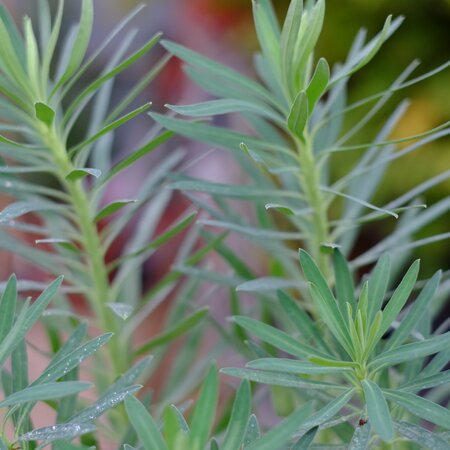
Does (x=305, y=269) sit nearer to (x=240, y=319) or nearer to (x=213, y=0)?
(x=240, y=319)

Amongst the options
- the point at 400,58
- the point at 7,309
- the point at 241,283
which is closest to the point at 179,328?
the point at 241,283

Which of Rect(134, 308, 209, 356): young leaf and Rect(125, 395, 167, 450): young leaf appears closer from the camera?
Rect(125, 395, 167, 450): young leaf

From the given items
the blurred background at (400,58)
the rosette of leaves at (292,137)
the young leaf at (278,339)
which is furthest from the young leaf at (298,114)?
the blurred background at (400,58)

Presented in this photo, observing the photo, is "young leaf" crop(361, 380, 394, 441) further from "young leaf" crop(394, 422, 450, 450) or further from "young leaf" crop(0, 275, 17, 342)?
"young leaf" crop(0, 275, 17, 342)

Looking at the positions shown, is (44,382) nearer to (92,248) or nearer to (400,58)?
(92,248)

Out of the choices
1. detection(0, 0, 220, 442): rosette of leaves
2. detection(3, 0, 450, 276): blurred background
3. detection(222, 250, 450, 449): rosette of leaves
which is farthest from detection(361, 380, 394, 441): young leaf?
detection(3, 0, 450, 276): blurred background

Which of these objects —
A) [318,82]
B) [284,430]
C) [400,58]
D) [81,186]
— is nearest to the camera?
[284,430]

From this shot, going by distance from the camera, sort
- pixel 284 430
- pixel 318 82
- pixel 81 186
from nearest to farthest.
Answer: pixel 284 430 → pixel 318 82 → pixel 81 186
